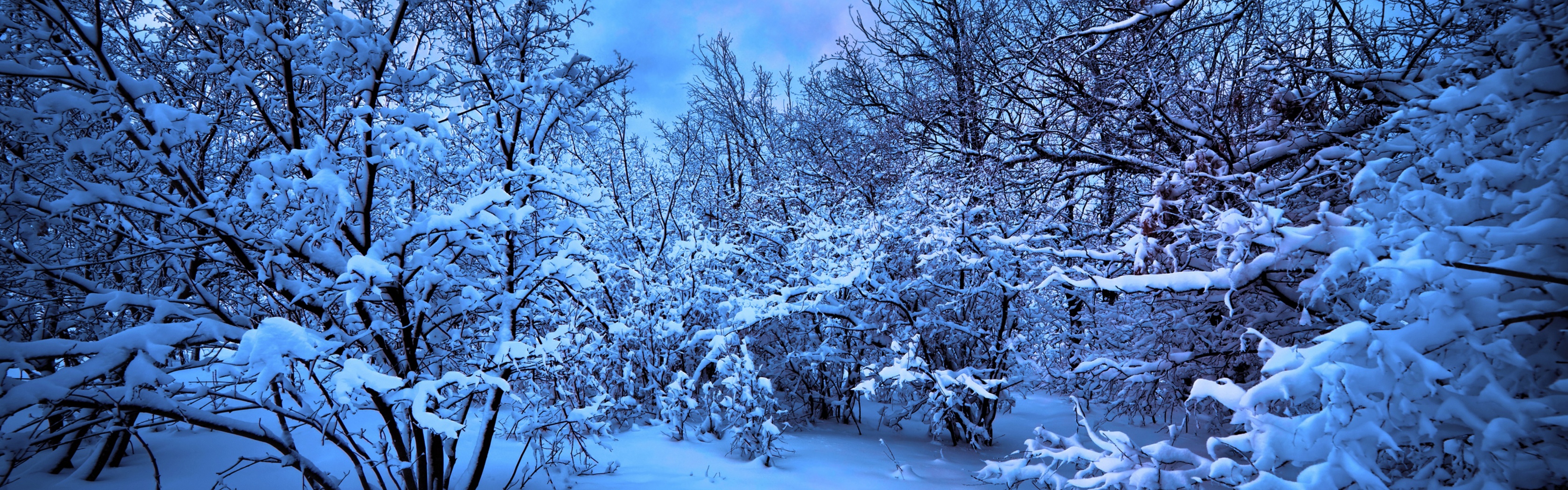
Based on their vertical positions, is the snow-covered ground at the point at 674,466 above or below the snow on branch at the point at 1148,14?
below

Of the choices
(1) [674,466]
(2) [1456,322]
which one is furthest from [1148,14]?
(1) [674,466]

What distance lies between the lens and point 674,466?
4727 millimetres

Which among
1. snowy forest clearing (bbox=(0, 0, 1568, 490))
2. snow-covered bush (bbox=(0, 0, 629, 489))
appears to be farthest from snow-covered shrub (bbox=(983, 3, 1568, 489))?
snow-covered bush (bbox=(0, 0, 629, 489))

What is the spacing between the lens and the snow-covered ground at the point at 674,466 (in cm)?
354

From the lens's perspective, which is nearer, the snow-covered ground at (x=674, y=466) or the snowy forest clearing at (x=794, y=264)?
the snowy forest clearing at (x=794, y=264)

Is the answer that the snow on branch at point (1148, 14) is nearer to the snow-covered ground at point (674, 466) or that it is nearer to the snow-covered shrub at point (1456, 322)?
the snow-covered shrub at point (1456, 322)

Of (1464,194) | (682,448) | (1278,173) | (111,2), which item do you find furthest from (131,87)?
(1278,173)

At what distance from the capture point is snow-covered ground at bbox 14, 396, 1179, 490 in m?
3.54

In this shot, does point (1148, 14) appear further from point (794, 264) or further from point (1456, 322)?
point (794, 264)

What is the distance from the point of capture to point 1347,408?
211 centimetres

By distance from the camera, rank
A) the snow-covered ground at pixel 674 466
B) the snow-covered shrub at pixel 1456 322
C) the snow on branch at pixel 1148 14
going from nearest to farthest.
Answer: the snow-covered shrub at pixel 1456 322 → the snow-covered ground at pixel 674 466 → the snow on branch at pixel 1148 14

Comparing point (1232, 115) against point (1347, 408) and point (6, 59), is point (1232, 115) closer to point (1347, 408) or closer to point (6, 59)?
point (1347, 408)

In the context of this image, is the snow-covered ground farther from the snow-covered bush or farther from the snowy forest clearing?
the snow-covered bush

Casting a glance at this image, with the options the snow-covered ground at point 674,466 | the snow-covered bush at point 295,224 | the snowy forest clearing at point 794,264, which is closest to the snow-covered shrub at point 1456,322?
the snowy forest clearing at point 794,264
